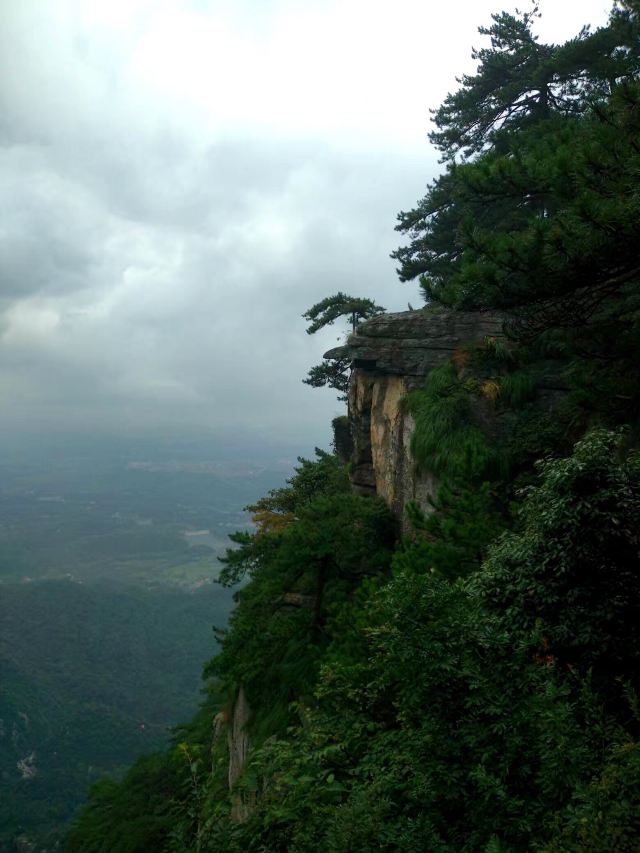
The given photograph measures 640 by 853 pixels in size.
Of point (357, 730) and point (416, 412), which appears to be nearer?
point (357, 730)

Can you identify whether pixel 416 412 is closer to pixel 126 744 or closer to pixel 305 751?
pixel 305 751

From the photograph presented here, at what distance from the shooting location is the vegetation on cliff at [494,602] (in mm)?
3787

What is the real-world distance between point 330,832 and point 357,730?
1607mm

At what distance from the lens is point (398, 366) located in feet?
50.3

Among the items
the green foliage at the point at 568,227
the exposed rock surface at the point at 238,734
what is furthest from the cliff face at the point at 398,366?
the exposed rock surface at the point at 238,734

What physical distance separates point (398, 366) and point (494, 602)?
10741 millimetres

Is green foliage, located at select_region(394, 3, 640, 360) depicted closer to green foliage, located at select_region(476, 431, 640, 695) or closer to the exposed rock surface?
green foliage, located at select_region(476, 431, 640, 695)

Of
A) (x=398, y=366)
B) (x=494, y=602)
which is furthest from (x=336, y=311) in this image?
(x=494, y=602)

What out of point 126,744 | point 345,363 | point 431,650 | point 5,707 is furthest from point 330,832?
point 5,707

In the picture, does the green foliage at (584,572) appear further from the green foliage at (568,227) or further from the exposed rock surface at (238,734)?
the exposed rock surface at (238,734)

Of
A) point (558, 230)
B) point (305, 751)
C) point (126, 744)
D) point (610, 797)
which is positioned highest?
point (558, 230)

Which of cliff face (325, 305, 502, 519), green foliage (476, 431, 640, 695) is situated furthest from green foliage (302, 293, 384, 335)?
green foliage (476, 431, 640, 695)

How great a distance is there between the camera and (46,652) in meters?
108

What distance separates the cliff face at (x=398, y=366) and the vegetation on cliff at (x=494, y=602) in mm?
815
